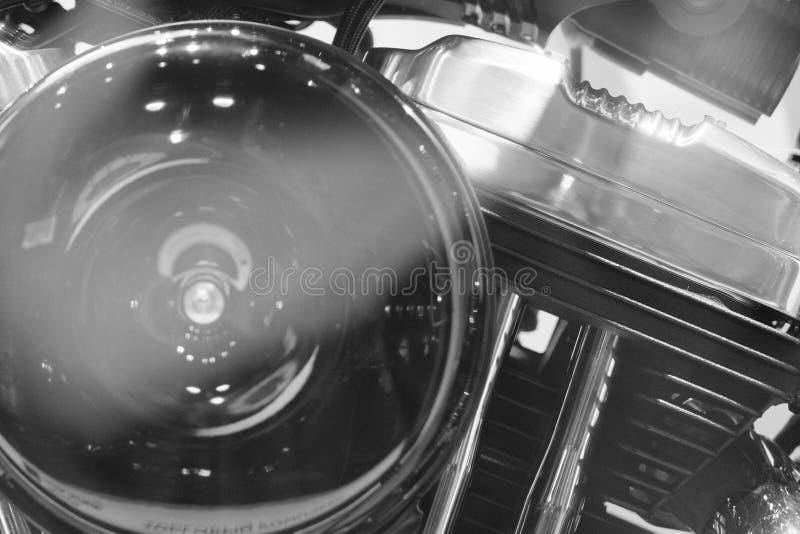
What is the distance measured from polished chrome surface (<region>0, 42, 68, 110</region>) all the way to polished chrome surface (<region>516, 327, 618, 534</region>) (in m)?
0.45

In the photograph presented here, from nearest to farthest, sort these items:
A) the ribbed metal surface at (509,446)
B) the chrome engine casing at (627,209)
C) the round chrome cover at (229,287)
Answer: the round chrome cover at (229,287) < the chrome engine casing at (627,209) < the ribbed metal surface at (509,446)

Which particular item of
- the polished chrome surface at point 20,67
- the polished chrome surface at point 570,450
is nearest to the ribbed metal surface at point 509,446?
the polished chrome surface at point 570,450

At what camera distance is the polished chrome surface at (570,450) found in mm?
573

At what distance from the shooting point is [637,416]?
1.89ft

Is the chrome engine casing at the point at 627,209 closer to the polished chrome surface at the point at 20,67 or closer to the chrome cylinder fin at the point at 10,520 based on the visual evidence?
the polished chrome surface at the point at 20,67

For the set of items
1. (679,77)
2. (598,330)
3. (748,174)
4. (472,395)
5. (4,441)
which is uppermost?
(679,77)

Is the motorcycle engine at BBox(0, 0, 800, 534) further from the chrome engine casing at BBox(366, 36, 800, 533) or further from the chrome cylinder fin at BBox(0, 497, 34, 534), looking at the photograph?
the chrome cylinder fin at BBox(0, 497, 34, 534)

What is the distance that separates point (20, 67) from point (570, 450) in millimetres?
508

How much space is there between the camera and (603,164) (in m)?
0.51

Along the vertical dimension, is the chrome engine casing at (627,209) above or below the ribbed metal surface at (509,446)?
above

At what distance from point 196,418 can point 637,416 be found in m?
0.33

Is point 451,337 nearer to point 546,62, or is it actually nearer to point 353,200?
point 353,200

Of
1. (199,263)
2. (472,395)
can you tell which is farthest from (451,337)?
A: (199,263)

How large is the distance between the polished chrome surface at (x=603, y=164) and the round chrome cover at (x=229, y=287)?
102mm
